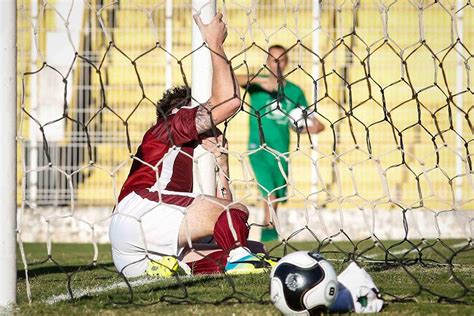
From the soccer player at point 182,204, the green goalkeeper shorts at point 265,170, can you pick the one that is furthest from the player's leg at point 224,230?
the green goalkeeper shorts at point 265,170

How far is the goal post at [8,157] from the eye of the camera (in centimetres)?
463

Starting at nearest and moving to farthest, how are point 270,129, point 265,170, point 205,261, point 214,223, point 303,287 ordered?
point 303,287
point 214,223
point 205,261
point 265,170
point 270,129

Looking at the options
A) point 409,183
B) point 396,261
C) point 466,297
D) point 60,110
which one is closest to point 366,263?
point 396,261

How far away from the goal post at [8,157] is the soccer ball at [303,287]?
4.19ft

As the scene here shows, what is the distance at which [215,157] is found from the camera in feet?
20.9

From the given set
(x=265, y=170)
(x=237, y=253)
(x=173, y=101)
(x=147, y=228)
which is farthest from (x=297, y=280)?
(x=265, y=170)

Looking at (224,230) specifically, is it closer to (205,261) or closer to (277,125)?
(205,261)

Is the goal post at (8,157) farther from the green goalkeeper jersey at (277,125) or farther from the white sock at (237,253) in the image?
the green goalkeeper jersey at (277,125)

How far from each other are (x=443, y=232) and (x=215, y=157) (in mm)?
6984

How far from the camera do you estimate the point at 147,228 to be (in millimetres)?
5910

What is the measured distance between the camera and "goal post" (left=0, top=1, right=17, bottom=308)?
15.2 feet

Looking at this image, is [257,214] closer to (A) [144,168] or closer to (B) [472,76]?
(B) [472,76]

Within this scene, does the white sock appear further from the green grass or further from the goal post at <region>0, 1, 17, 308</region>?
the goal post at <region>0, 1, 17, 308</region>

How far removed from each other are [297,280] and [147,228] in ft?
5.86
